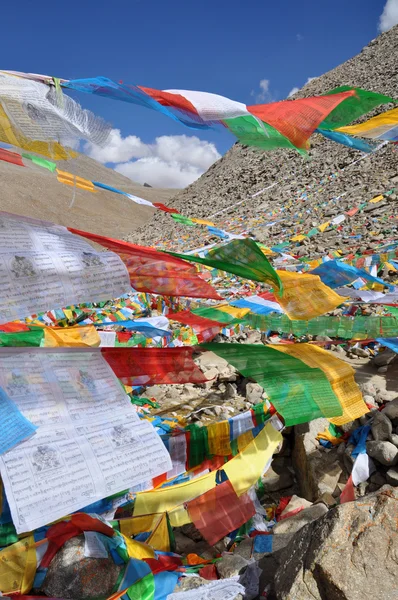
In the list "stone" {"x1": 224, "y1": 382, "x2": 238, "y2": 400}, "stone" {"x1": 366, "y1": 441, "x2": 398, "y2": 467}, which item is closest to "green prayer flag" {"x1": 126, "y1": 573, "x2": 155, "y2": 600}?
"stone" {"x1": 366, "y1": 441, "x2": 398, "y2": 467}

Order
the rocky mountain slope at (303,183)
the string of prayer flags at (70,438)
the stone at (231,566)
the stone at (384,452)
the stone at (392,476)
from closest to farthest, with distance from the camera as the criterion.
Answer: the string of prayer flags at (70,438) → the stone at (231,566) → the stone at (392,476) → the stone at (384,452) → the rocky mountain slope at (303,183)

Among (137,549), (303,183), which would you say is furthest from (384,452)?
(303,183)

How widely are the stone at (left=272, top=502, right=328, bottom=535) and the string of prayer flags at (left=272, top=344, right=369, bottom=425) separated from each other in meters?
0.55

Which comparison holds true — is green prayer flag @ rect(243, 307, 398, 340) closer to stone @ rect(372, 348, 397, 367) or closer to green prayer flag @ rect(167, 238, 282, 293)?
green prayer flag @ rect(167, 238, 282, 293)

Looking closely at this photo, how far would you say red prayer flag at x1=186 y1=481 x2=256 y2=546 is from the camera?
8.92ft

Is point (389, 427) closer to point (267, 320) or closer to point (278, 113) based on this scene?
point (267, 320)

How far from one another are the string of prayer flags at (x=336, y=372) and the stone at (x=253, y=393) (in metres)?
2.12

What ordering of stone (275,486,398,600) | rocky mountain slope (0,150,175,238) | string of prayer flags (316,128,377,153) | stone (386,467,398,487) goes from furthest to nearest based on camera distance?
rocky mountain slope (0,150,175,238)
stone (386,467,398,487)
string of prayer flags (316,128,377,153)
stone (275,486,398,600)

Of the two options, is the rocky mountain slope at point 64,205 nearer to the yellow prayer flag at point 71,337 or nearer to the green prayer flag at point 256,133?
the yellow prayer flag at point 71,337

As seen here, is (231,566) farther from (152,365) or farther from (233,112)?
(233,112)

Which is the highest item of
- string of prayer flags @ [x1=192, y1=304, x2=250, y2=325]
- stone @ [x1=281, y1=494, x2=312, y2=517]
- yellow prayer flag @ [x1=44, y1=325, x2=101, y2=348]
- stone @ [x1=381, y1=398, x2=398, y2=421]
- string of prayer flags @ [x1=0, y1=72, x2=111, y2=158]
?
string of prayer flags @ [x1=0, y1=72, x2=111, y2=158]

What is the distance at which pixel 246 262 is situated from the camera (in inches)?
90.3

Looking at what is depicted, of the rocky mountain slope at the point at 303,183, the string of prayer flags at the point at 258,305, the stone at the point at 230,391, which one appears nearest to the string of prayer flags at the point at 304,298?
the string of prayer flags at the point at 258,305

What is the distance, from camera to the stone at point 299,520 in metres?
2.55
